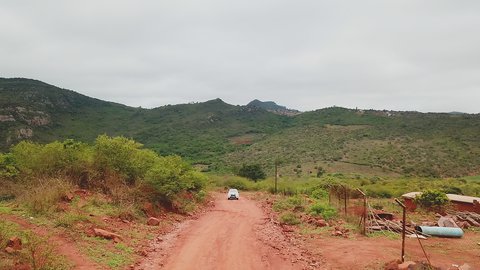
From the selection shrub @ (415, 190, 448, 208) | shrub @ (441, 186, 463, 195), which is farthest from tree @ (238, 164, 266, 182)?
shrub @ (415, 190, 448, 208)

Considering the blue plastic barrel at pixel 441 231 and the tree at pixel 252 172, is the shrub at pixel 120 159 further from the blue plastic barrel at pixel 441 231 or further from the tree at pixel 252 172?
the tree at pixel 252 172

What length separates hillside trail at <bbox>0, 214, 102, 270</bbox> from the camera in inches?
411

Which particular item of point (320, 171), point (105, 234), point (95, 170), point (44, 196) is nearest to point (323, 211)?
point (95, 170)

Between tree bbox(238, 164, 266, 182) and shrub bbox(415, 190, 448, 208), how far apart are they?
33850 mm

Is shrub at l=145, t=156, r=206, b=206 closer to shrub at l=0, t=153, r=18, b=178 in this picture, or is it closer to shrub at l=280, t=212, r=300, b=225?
shrub at l=280, t=212, r=300, b=225

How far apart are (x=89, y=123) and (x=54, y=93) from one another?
40.9 ft

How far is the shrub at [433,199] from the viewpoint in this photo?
992 inches

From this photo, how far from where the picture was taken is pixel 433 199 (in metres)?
25.5

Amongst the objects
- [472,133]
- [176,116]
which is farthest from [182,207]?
[176,116]

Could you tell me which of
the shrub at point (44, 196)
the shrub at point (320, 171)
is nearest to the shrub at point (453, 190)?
the shrub at point (320, 171)

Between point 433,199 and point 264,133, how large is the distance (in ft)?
267

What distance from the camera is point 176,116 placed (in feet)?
392

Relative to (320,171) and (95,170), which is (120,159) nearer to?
(95,170)

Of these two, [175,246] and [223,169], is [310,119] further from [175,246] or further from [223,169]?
[175,246]
